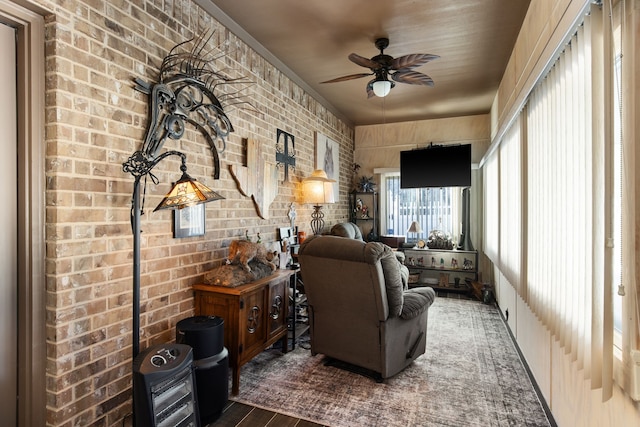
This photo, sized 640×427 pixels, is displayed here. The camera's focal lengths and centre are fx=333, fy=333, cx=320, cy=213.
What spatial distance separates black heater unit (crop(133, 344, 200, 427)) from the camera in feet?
5.13

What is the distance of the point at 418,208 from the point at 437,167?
3.25 feet

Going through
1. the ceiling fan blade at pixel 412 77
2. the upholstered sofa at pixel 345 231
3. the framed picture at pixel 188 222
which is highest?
the ceiling fan blade at pixel 412 77

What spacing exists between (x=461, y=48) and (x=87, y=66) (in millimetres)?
3240

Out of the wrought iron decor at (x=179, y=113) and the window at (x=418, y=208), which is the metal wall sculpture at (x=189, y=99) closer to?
the wrought iron decor at (x=179, y=113)

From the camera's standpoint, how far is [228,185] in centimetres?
293

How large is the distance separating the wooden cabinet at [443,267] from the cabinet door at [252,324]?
3723 millimetres

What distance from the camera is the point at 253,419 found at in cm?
215

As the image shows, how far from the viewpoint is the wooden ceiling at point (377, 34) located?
2.68 meters

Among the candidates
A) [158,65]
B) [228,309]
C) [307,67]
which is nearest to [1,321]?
[228,309]

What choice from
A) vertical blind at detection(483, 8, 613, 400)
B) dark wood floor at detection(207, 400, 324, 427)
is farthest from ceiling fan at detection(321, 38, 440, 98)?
dark wood floor at detection(207, 400, 324, 427)

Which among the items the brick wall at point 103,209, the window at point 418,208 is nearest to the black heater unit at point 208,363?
the brick wall at point 103,209

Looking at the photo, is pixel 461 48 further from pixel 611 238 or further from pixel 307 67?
pixel 611 238

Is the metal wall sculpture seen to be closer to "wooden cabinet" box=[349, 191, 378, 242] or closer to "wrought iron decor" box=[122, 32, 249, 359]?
"wrought iron decor" box=[122, 32, 249, 359]

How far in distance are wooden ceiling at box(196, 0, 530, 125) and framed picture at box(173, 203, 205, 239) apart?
1.60 meters
